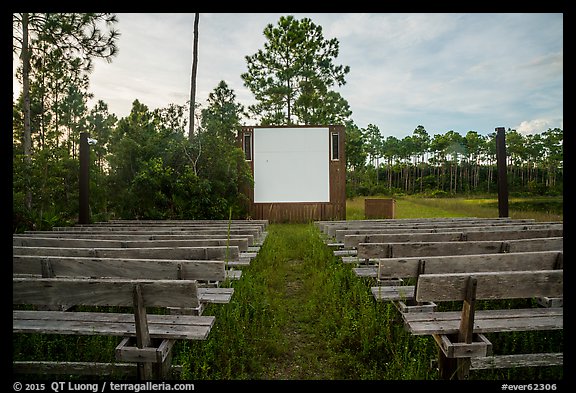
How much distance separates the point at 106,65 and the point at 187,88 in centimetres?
612

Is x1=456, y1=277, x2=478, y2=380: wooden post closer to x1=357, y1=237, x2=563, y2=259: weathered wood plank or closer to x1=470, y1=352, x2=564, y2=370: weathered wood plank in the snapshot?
x1=470, y1=352, x2=564, y2=370: weathered wood plank

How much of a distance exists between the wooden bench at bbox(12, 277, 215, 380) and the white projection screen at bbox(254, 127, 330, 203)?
1045cm

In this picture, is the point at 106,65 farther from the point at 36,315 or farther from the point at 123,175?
the point at 36,315

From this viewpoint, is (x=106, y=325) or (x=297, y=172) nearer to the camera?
(x=106, y=325)

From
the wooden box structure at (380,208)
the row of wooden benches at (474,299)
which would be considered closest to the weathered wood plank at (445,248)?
the row of wooden benches at (474,299)

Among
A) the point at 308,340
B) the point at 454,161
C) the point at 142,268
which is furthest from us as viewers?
the point at 454,161

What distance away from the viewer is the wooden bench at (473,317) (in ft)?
6.66

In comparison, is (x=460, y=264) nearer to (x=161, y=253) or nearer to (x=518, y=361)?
(x=518, y=361)

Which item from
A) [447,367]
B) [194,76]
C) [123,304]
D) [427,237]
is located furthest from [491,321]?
[194,76]

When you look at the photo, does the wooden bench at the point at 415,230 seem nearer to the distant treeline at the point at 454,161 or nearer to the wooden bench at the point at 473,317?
the wooden bench at the point at 473,317

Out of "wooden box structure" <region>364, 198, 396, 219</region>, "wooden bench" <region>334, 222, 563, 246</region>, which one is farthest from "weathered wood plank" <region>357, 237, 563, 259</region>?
"wooden box structure" <region>364, 198, 396, 219</region>

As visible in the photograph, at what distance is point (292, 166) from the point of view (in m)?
12.8

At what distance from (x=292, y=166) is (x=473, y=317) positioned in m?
11.0

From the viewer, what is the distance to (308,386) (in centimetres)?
228
